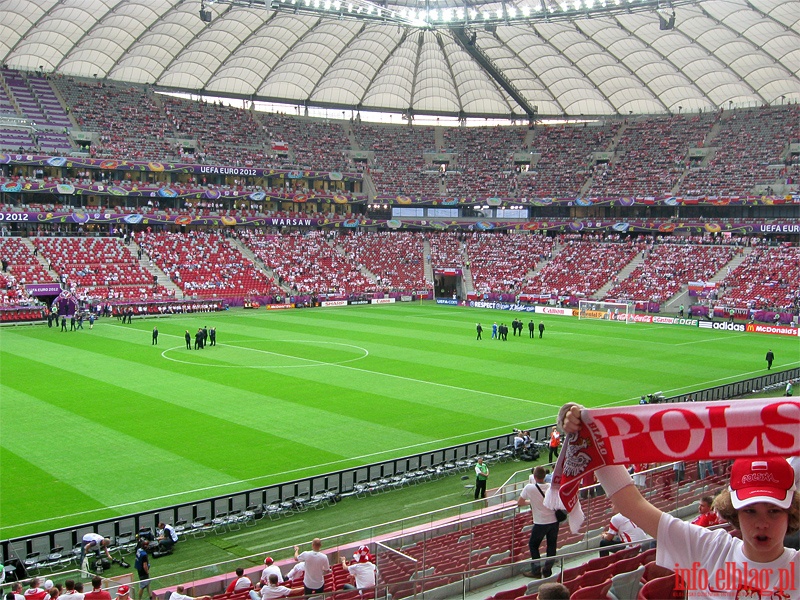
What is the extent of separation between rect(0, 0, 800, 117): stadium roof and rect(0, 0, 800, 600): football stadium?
0.46 m

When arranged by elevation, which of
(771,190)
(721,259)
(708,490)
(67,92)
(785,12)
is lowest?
(708,490)

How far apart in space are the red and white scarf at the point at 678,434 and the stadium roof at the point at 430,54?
A: 6461 cm

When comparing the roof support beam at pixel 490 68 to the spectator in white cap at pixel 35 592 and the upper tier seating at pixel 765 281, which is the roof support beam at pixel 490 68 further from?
the spectator in white cap at pixel 35 592

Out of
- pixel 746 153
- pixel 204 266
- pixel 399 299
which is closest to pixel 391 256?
pixel 399 299

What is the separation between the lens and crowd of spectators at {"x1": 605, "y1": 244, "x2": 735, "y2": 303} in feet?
244

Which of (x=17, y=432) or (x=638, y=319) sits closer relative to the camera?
(x=17, y=432)

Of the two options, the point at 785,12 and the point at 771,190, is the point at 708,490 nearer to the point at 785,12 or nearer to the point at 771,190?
the point at 785,12

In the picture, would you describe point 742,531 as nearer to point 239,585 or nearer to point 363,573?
point 363,573

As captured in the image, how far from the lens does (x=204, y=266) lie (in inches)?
3024

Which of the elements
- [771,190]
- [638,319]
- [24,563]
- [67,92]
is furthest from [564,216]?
[24,563]

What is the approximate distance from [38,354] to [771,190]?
69.4m

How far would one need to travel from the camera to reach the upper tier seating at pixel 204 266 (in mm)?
73312

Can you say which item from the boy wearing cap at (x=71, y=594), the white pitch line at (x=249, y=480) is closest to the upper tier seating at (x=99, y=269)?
the white pitch line at (x=249, y=480)

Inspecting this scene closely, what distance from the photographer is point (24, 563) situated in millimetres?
17422
